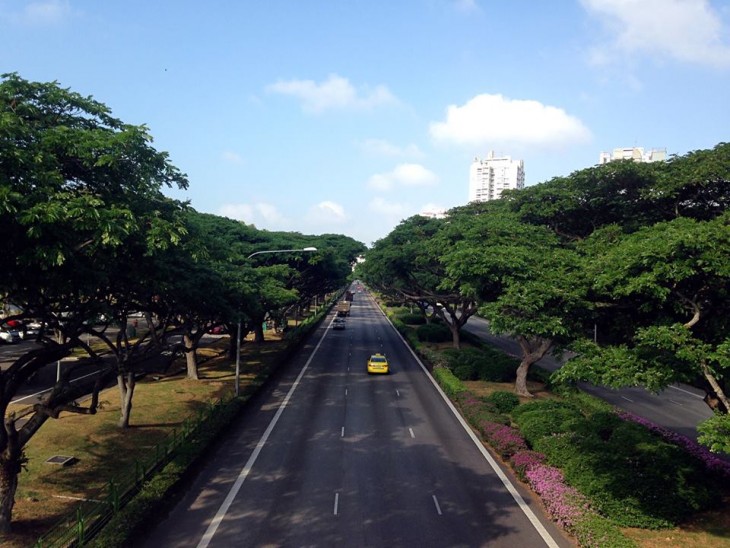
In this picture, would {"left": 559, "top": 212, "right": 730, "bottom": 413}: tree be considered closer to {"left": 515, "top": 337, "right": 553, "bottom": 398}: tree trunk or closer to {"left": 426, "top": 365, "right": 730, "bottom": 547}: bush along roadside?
A: {"left": 426, "top": 365, "right": 730, "bottom": 547}: bush along roadside

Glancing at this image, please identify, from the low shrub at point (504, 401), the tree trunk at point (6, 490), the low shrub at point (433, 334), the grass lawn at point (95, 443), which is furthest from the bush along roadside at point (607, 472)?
the low shrub at point (433, 334)

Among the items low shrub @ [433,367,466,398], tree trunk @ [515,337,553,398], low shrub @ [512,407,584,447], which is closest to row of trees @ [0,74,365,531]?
low shrub @ [512,407,584,447]

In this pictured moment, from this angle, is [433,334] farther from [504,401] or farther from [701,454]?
[701,454]

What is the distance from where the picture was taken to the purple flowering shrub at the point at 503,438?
21.4 metres

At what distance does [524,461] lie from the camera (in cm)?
1967

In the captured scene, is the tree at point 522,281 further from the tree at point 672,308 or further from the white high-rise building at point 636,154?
the white high-rise building at point 636,154

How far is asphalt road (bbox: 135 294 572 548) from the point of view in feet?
49.0

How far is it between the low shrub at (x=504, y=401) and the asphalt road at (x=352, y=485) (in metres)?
2.43

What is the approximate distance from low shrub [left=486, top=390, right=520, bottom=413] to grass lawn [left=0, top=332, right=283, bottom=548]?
Answer: 1578 centimetres

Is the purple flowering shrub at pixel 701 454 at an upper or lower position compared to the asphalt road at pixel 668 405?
upper

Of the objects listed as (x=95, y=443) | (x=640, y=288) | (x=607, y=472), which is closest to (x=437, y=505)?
(x=607, y=472)

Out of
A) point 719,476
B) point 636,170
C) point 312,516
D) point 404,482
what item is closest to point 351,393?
point 404,482

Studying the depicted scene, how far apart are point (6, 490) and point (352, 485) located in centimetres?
1053

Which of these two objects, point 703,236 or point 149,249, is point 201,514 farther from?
point 703,236
